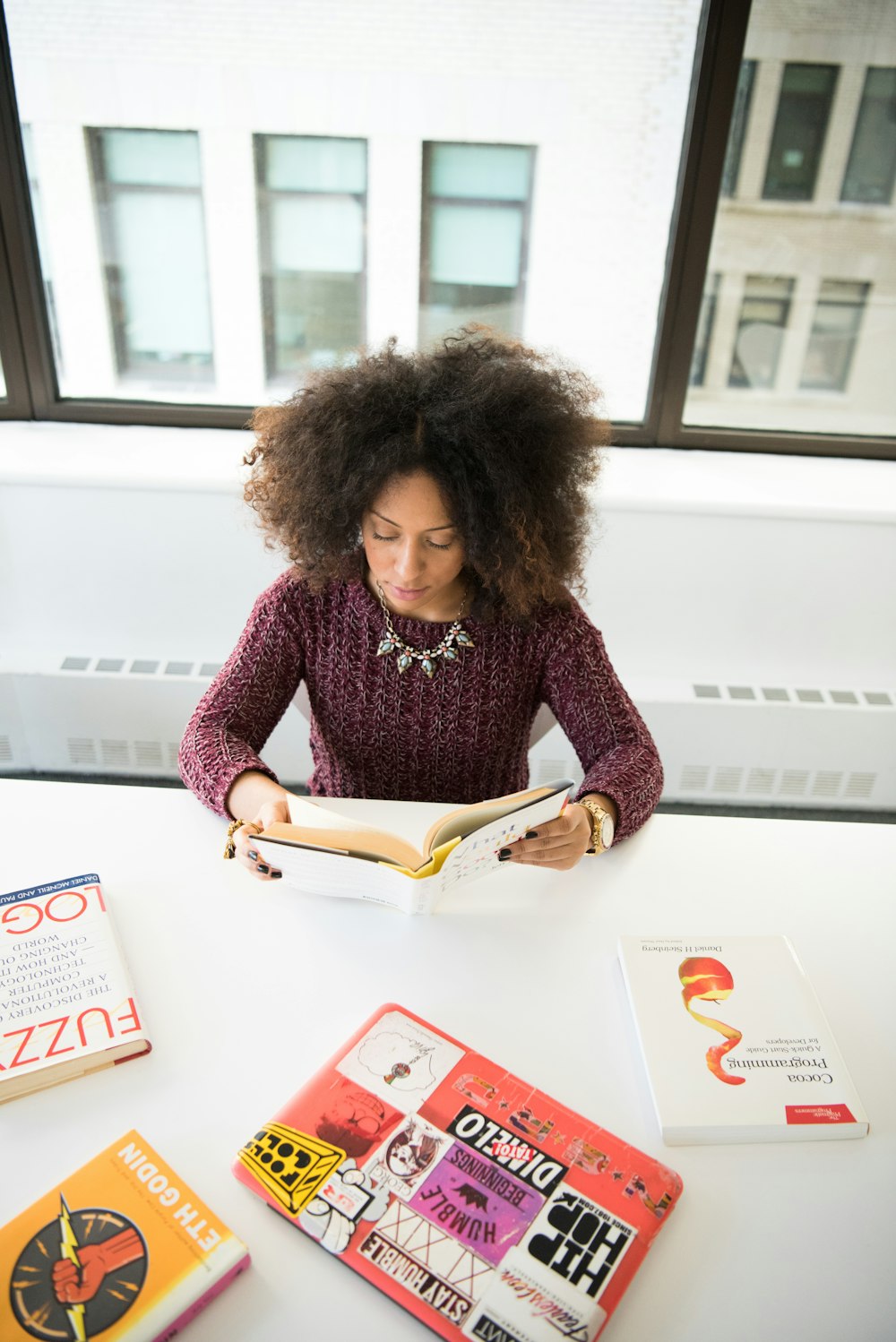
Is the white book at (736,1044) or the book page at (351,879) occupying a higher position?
the book page at (351,879)

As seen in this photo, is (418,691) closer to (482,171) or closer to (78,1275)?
(78,1275)

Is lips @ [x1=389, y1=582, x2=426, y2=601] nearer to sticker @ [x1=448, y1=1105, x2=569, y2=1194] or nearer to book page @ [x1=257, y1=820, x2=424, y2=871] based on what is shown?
book page @ [x1=257, y1=820, x2=424, y2=871]

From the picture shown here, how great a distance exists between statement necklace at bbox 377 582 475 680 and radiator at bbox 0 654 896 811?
949 millimetres

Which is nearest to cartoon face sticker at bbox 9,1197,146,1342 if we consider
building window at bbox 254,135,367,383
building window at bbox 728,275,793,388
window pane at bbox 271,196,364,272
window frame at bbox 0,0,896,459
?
building window at bbox 254,135,367,383

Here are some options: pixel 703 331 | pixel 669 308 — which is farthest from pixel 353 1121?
pixel 703 331

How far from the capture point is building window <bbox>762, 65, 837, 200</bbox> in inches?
86.7

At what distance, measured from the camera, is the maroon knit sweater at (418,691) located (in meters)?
1.31

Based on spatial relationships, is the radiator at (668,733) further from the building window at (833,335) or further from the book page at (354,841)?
the book page at (354,841)

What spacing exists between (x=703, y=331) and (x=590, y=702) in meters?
1.57

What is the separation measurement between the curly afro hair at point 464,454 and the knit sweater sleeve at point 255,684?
0.08 metres

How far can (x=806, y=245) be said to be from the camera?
7.75ft

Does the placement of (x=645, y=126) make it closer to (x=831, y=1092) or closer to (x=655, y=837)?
(x=655, y=837)

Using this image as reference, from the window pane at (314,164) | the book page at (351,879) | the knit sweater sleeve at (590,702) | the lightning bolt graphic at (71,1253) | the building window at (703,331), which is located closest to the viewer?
the lightning bolt graphic at (71,1253)

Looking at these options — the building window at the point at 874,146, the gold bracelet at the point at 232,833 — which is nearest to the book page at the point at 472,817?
the gold bracelet at the point at 232,833
